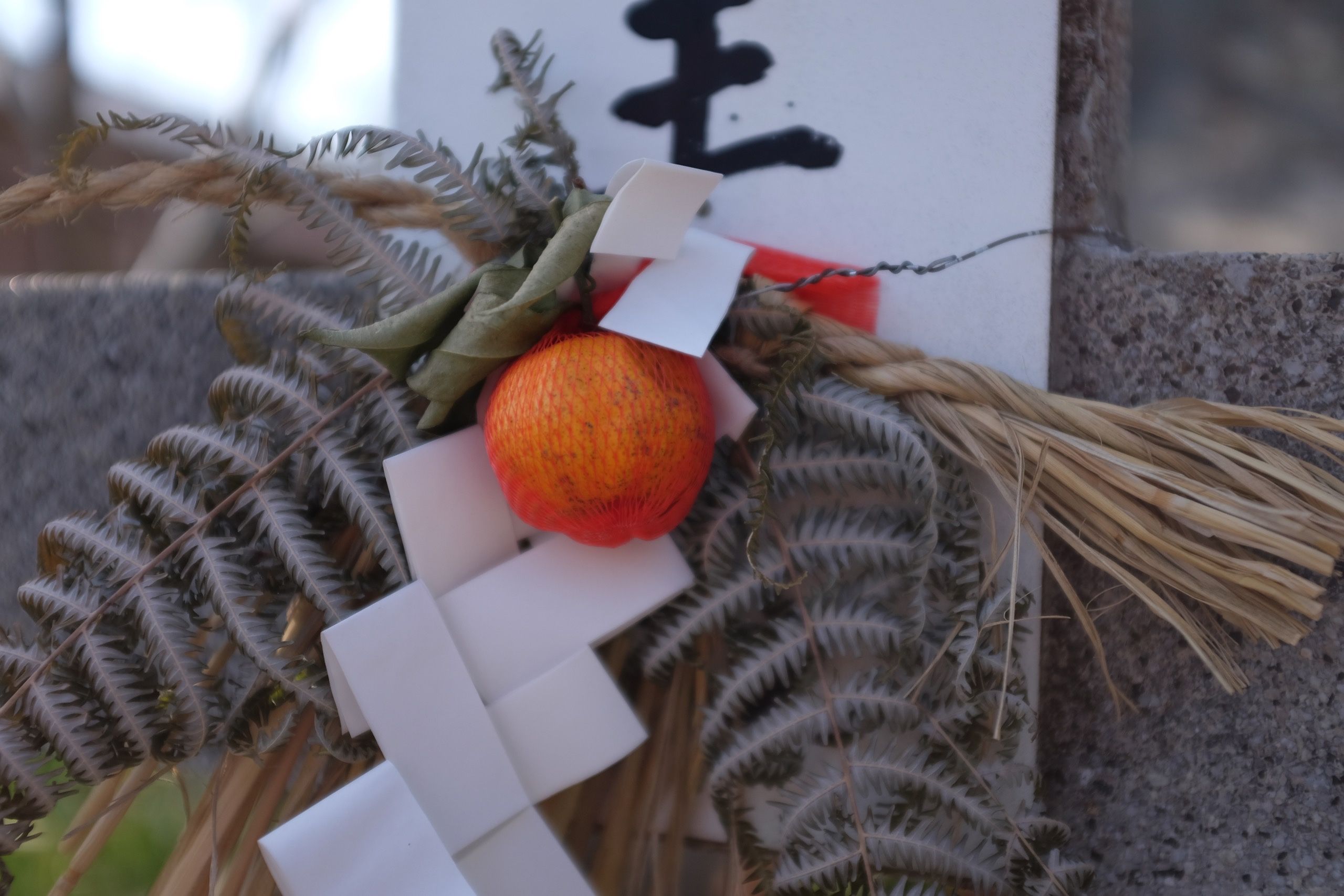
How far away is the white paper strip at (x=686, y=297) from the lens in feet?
1.71

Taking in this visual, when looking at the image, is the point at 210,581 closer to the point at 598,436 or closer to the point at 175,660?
the point at 175,660

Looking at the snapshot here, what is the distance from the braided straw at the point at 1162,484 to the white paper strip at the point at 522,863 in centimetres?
36

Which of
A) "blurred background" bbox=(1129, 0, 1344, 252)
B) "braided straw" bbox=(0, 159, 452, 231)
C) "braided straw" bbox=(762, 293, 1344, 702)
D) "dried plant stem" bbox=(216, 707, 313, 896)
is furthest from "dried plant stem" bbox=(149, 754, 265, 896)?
"blurred background" bbox=(1129, 0, 1344, 252)

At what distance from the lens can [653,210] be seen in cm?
53

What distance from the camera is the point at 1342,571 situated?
1.91 feet

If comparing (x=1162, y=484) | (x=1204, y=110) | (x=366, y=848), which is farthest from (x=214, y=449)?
(x=1204, y=110)

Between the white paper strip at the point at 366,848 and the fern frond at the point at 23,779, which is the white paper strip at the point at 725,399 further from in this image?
the fern frond at the point at 23,779

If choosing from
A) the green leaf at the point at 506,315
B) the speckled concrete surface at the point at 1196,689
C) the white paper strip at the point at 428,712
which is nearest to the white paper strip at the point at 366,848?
the white paper strip at the point at 428,712

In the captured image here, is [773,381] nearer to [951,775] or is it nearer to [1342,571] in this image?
[951,775]

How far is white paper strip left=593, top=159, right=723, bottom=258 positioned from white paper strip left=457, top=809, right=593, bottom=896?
36 cm

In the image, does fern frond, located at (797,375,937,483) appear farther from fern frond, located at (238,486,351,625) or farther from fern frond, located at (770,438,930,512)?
fern frond, located at (238,486,351,625)

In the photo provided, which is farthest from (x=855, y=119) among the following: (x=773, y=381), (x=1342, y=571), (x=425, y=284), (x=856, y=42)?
(x=1342, y=571)

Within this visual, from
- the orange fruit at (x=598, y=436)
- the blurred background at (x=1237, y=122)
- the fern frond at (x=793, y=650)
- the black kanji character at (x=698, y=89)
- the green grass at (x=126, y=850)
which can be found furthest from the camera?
the blurred background at (x=1237, y=122)

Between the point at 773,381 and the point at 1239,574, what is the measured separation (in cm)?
31
